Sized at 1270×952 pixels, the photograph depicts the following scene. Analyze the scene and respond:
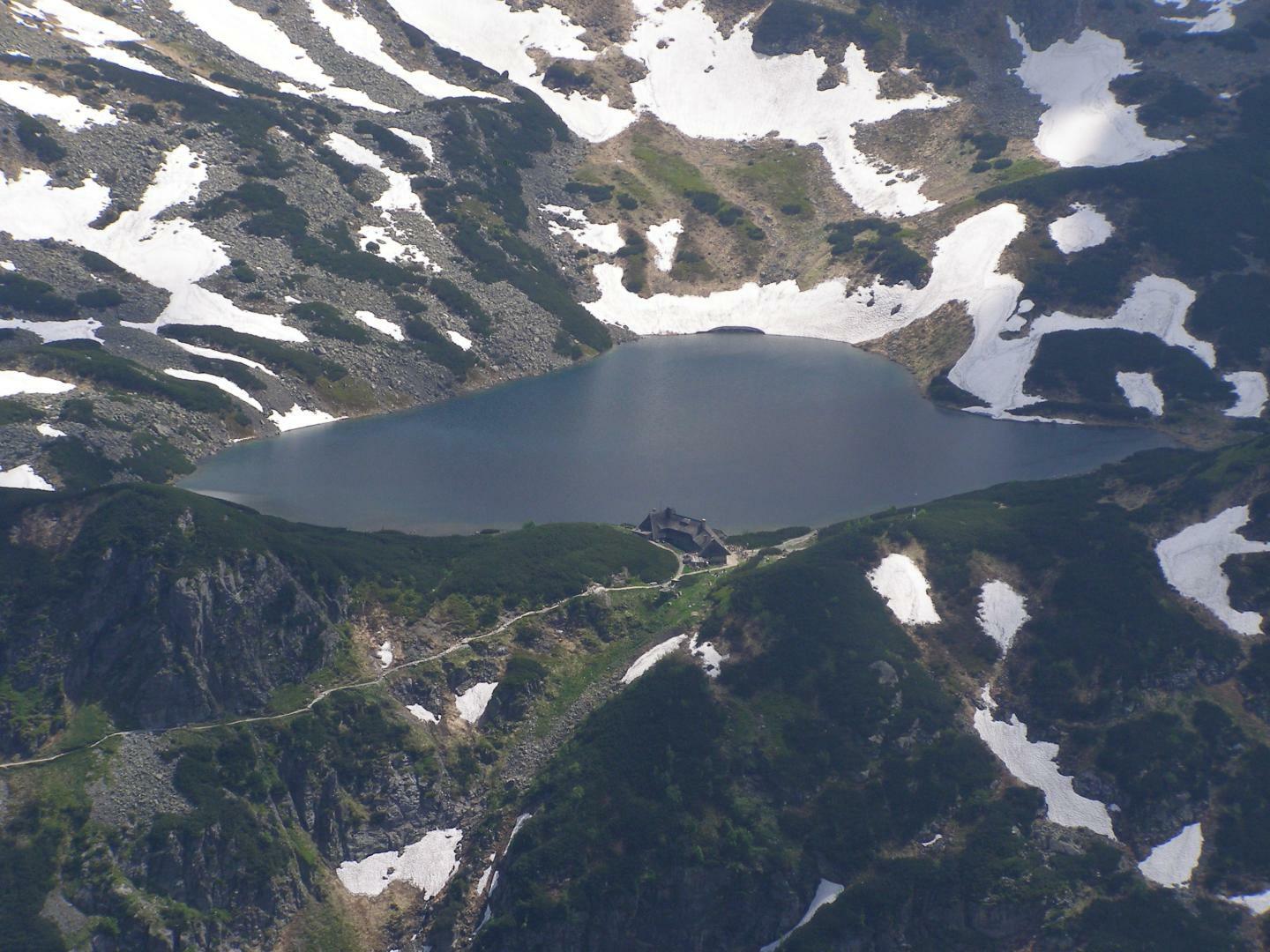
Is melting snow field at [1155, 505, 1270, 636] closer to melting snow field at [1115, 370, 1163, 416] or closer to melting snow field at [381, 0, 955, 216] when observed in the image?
melting snow field at [1115, 370, 1163, 416]

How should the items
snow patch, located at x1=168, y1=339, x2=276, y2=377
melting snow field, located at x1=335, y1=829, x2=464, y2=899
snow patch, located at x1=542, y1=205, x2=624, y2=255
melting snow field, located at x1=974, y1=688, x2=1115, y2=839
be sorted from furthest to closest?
snow patch, located at x1=542, y1=205, x2=624, y2=255, snow patch, located at x1=168, y1=339, x2=276, y2=377, melting snow field, located at x1=974, y1=688, x2=1115, y2=839, melting snow field, located at x1=335, y1=829, x2=464, y2=899

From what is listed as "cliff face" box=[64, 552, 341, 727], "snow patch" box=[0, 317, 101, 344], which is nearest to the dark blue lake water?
"snow patch" box=[0, 317, 101, 344]

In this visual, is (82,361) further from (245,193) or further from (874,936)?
(874,936)

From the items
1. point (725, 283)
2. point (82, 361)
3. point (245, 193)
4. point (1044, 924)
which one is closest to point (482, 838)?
point (1044, 924)

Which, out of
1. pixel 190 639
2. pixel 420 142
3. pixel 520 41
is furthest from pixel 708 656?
pixel 520 41

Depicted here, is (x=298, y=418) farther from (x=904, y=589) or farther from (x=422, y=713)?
(x=904, y=589)

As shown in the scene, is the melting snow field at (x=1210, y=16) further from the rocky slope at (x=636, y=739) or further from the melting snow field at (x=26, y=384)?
the melting snow field at (x=26, y=384)
